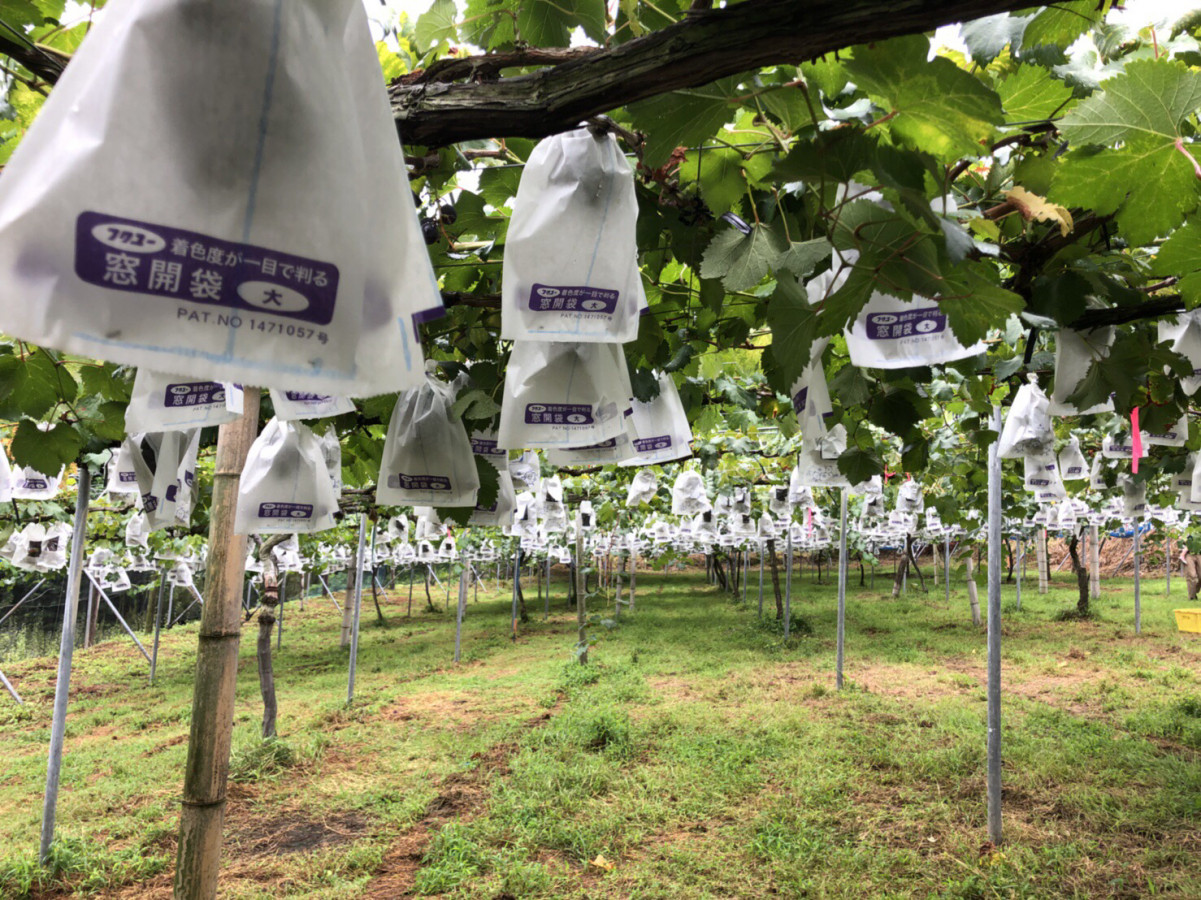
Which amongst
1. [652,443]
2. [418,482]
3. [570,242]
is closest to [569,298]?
[570,242]

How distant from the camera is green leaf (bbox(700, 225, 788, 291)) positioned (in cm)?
140

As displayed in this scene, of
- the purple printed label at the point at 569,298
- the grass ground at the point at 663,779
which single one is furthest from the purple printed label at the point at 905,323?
the grass ground at the point at 663,779

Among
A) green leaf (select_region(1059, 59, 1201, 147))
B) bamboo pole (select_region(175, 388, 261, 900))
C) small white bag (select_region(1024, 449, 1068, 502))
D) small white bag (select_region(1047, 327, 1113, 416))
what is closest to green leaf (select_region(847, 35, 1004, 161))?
green leaf (select_region(1059, 59, 1201, 147))

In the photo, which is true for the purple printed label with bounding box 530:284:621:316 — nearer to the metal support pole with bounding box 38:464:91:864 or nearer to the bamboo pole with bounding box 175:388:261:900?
the bamboo pole with bounding box 175:388:261:900

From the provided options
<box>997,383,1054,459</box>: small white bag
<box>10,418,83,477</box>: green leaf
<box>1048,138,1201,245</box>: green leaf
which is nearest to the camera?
<box>1048,138,1201,245</box>: green leaf

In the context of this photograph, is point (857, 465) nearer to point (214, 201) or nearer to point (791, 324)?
point (791, 324)

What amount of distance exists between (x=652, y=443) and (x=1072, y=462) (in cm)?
512

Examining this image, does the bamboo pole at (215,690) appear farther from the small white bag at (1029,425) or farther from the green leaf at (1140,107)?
the small white bag at (1029,425)

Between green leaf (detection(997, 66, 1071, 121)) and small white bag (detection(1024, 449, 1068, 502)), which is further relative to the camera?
small white bag (detection(1024, 449, 1068, 502))

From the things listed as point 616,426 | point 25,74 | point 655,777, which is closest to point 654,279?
point 616,426

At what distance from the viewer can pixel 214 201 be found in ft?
2.19

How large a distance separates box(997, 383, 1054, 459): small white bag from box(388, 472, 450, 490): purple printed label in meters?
2.61

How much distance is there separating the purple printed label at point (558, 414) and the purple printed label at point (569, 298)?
54 centimetres

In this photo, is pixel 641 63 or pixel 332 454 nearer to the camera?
pixel 641 63
